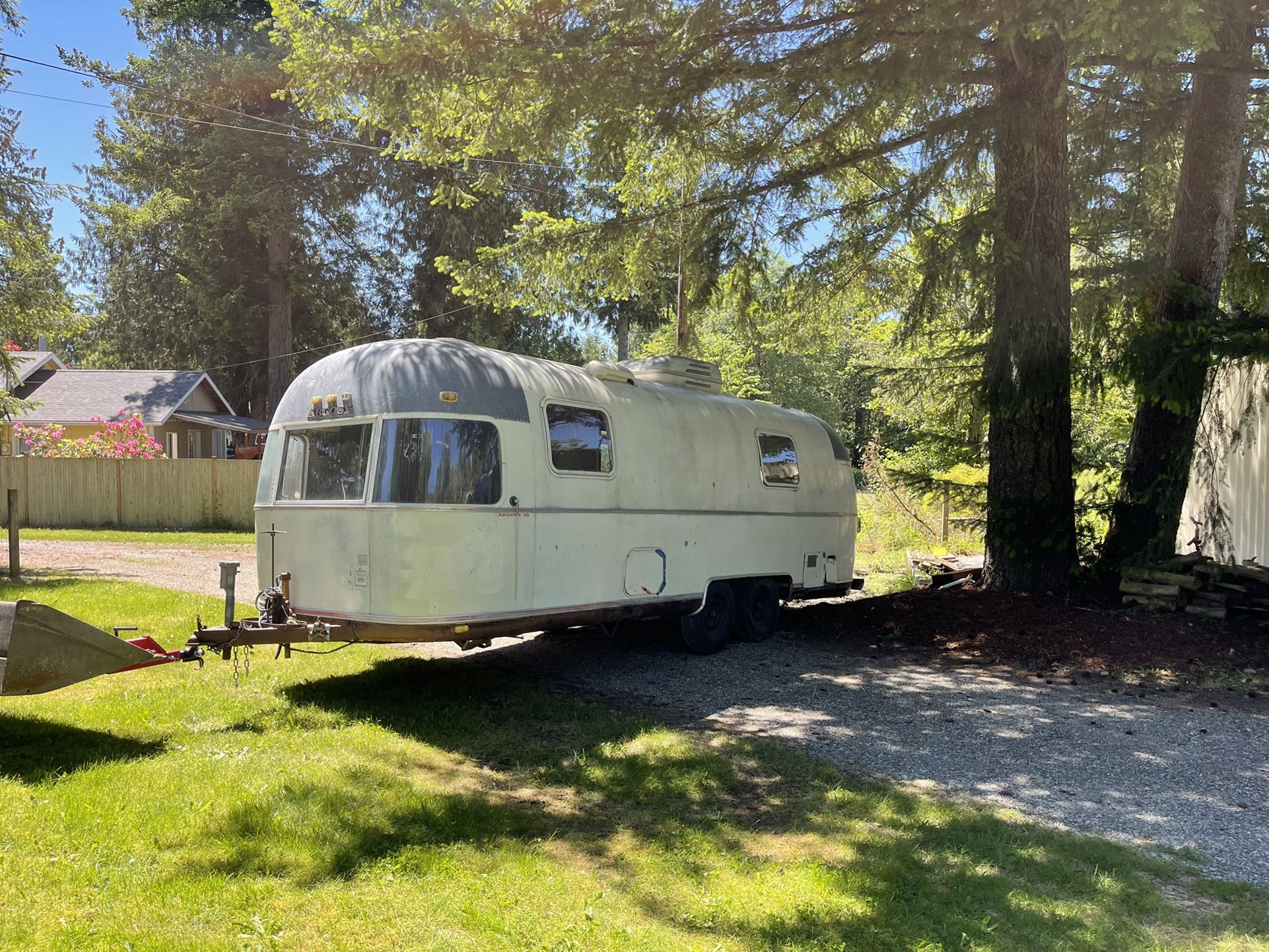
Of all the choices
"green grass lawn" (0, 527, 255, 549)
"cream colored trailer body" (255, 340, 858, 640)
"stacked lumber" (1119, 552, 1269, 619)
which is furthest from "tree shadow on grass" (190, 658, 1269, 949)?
"green grass lawn" (0, 527, 255, 549)

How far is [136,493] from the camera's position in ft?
80.1

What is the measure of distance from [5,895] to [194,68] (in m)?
29.8

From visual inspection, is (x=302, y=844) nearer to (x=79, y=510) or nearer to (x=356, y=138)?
(x=79, y=510)

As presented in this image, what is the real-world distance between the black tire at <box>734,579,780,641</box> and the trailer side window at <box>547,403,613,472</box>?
8.92 feet

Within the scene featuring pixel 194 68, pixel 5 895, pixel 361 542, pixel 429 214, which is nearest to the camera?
pixel 5 895

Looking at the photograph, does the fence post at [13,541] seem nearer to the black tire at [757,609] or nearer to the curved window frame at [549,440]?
the curved window frame at [549,440]

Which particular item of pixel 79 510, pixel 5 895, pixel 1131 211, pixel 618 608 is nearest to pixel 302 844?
pixel 5 895

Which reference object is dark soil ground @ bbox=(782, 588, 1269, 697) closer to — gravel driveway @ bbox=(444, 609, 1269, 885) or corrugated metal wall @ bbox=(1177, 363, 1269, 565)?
gravel driveway @ bbox=(444, 609, 1269, 885)

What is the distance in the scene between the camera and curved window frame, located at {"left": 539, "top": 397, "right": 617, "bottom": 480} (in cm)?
794

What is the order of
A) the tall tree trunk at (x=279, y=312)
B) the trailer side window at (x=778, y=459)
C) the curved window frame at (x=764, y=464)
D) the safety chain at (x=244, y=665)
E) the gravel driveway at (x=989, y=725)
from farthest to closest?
the tall tree trunk at (x=279, y=312) < the trailer side window at (x=778, y=459) < the curved window frame at (x=764, y=464) < the safety chain at (x=244, y=665) < the gravel driveway at (x=989, y=725)

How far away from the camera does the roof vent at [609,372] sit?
352 inches

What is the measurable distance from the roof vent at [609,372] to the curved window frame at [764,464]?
6.75 feet

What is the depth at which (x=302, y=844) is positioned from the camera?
185 inches

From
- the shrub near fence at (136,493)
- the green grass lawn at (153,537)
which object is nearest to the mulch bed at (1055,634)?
the green grass lawn at (153,537)
